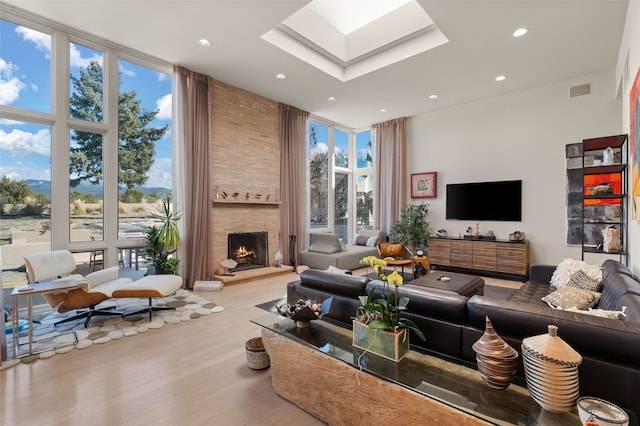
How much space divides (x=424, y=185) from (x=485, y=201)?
1.32 metres

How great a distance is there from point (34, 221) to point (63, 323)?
1.39 metres

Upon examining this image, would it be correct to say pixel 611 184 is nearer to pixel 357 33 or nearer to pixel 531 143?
pixel 531 143

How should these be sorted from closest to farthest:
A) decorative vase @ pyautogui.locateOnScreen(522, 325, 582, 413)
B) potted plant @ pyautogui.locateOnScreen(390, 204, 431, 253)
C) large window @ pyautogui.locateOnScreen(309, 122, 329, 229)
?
decorative vase @ pyautogui.locateOnScreen(522, 325, 582, 413), potted plant @ pyautogui.locateOnScreen(390, 204, 431, 253), large window @ pyautogui.locateOnScreen(309, 122, 329, 229)

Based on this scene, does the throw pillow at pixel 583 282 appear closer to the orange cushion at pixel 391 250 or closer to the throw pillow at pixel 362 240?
the orange cushion at pixel 391 250

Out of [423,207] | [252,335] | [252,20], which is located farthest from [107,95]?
[423,207]

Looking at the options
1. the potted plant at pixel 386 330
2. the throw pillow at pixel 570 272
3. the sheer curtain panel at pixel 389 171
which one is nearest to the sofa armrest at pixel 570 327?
the potted plant at pixel 386 330

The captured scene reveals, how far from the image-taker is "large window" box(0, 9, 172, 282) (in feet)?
11.5

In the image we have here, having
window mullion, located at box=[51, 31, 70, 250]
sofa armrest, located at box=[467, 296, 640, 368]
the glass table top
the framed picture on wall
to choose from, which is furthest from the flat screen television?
window mullion, located at box=[51, 31, 70, 250]

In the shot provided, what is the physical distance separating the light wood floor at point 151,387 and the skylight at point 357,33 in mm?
3736

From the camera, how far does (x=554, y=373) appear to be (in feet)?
3.67

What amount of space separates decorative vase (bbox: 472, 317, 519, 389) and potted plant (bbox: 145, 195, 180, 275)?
414 centimetres

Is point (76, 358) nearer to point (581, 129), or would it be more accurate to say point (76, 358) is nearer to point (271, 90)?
point (271, 90)

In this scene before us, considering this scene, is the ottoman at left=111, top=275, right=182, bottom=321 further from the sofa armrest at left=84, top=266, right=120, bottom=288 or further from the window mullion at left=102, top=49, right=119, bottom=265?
the window mullion at left=102, top=49, right=119, bottom=265

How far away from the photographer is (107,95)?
4.12 meters
